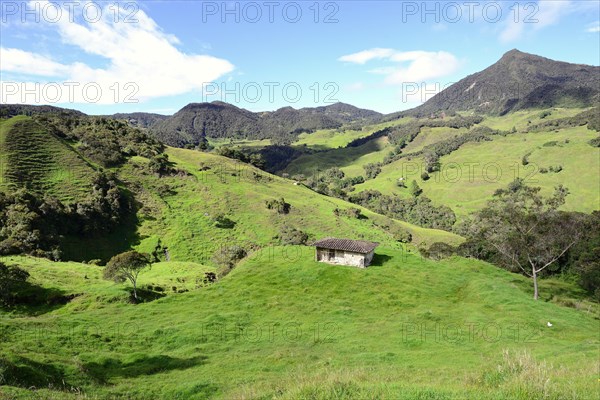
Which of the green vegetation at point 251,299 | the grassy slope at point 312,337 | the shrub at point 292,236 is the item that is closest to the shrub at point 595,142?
the green vegetation at point 251,299

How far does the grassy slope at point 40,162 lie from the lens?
9250 centimetres

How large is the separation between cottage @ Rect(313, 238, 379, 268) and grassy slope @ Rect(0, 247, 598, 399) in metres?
1.81

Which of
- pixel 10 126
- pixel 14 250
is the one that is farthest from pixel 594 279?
pixel 10 126

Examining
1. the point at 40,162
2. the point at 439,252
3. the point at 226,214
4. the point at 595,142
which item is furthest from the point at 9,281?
the point at 595,142

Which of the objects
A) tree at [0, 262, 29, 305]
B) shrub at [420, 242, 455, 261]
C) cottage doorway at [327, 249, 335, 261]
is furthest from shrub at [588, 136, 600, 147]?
tree at [0, 262, 29, 305]

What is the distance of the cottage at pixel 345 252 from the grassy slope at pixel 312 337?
71.3 inches

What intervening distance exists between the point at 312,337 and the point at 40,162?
104 metres

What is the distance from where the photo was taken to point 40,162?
100938mm

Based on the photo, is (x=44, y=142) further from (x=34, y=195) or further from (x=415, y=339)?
(x=415, y=339)

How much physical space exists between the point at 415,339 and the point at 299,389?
24.3 meters

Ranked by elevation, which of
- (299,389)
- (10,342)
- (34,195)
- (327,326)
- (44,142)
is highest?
(44,142)

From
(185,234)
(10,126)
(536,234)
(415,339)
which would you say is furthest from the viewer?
(10,126)

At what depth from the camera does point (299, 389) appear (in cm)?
924

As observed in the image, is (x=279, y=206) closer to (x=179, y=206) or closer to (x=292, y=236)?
(x=292, y=236)
